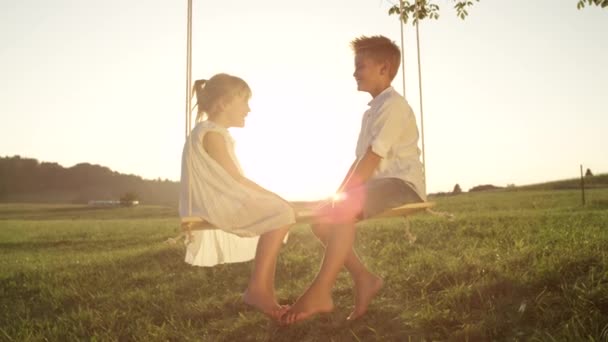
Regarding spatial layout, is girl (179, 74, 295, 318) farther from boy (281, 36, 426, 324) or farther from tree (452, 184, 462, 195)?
tree (452, 184, 462, 195)

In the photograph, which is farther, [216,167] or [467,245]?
[467,245]

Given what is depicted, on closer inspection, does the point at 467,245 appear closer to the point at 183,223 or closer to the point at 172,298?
the point at 172,298

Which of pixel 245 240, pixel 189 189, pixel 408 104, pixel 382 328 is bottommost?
pixel 382 328

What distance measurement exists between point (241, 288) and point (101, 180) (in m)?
90.7

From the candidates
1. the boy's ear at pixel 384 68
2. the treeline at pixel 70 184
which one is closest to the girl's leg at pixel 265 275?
the boy's ear at pixel 384 68

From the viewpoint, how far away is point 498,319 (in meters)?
4.29

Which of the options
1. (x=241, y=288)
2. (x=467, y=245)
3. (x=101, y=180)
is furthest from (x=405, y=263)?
(x=101, y=180)

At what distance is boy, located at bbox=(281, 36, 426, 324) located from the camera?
427 centimetres

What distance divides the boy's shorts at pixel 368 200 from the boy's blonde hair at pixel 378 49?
931 mm

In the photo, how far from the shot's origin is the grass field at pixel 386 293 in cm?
438

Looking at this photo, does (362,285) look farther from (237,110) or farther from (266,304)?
(237,110)

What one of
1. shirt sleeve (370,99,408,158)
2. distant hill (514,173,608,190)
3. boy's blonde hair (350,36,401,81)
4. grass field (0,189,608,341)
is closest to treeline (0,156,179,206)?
distant hill (514,173,608,190)

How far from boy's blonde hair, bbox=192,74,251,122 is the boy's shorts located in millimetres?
1177

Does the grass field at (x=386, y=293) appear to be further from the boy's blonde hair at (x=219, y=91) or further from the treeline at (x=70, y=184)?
the treeline at (x=70, y=184)
